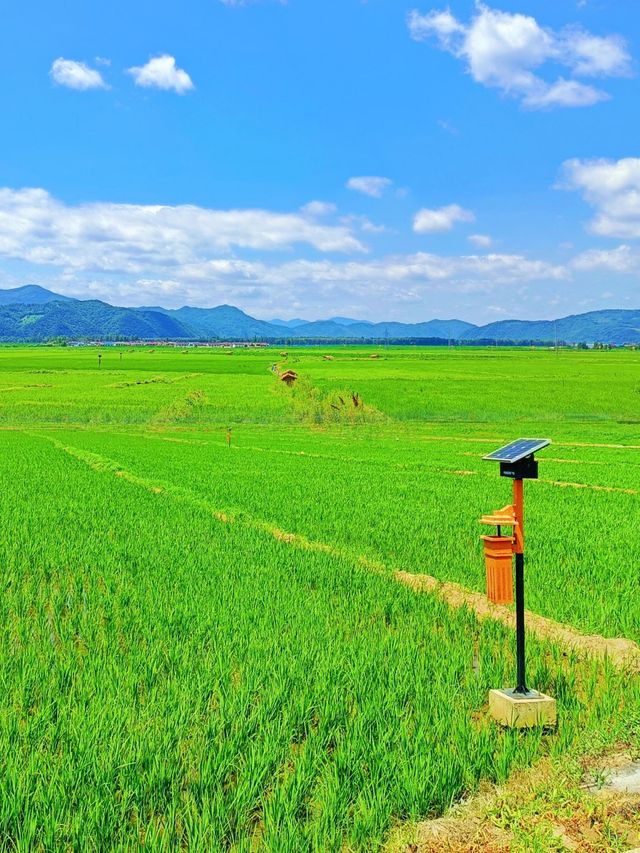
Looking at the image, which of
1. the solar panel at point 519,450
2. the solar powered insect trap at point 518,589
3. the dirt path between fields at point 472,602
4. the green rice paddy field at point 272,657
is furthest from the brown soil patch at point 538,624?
the solar panel at point 519,450

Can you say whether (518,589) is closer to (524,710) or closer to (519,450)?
(524,710)

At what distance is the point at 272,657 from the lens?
509 centimetres

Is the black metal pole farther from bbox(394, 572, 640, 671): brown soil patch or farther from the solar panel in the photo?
bbox(394, 572, 640, 671): brown soil patch

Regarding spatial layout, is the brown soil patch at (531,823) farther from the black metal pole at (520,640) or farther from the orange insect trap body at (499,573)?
the orange insect trap body at (499,573)

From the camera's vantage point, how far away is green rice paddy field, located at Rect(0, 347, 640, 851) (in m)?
3.34

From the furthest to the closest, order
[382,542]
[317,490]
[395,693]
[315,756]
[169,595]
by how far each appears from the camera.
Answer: [317,490]
[382,542]
[169,595]
[395,693]
[315,756]

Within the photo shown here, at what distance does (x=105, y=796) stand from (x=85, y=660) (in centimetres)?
212

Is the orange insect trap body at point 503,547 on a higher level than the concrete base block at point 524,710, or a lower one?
higher

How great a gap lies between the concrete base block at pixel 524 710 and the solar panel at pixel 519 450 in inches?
61.7

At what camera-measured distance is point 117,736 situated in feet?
12.5

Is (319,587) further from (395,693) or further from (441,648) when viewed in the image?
(395,693)

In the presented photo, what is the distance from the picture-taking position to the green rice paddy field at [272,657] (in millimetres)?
3344

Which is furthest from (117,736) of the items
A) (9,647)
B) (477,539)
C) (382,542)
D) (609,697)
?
(477,539)

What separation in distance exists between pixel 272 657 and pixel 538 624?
2742mm
